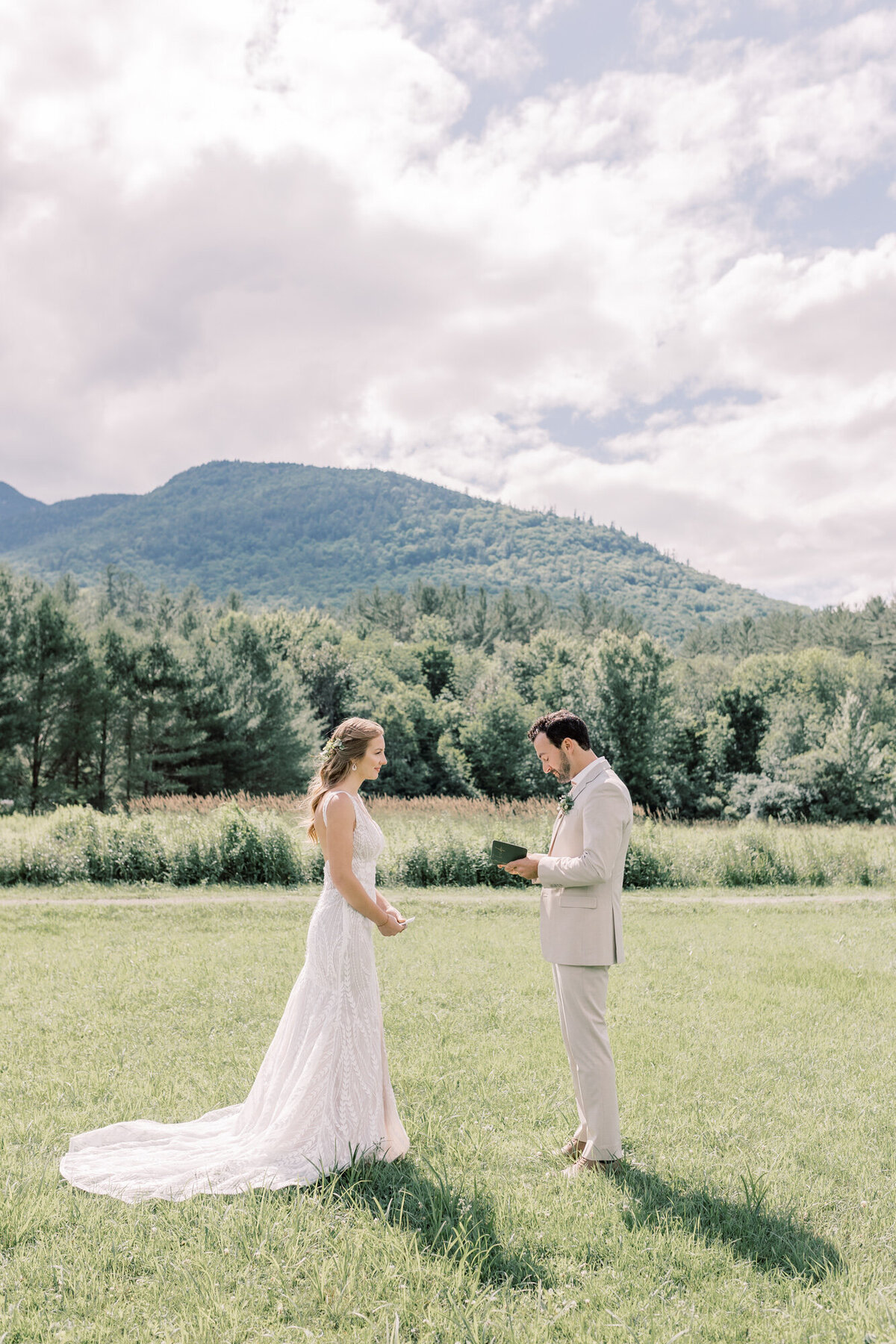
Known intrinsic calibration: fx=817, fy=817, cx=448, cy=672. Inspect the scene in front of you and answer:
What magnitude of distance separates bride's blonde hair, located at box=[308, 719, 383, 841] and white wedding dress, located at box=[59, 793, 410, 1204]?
152 mm

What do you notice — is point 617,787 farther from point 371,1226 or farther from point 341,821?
point 371,1226

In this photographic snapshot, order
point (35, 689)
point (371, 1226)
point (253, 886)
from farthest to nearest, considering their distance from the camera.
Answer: point (35, 689)
point (253, 886)
point (371, 1226)

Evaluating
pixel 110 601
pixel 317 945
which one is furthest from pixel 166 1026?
pixel 110 601

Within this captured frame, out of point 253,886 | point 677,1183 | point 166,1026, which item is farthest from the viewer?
point 253,886

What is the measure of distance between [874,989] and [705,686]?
212 feet

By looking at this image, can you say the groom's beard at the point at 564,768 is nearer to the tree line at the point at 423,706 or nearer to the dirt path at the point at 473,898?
the dirt path at the point at 473,898

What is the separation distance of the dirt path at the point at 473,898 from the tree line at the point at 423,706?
2127cm

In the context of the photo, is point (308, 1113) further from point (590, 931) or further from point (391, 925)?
point (590, 931)

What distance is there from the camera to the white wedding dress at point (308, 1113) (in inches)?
166

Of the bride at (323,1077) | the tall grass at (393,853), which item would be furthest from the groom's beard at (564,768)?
the tall grass at (393,853)

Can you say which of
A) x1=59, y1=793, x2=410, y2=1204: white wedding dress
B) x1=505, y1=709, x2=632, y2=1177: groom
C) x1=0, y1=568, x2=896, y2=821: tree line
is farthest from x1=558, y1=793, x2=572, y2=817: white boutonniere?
x1=0, y1=568, x2=896, y2=821: tree line

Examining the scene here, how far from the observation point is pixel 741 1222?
3.93 meters

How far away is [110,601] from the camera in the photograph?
300 feet

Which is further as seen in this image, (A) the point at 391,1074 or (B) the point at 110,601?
(B) the point at 110,601
